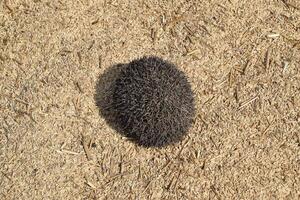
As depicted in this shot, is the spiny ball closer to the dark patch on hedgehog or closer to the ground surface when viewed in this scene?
the dark patch on hedgehog

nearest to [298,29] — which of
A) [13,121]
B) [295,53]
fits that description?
[295,53]

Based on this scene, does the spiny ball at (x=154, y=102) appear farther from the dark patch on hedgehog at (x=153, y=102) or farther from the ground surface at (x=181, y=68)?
the ground surface at (x=181, y=68)

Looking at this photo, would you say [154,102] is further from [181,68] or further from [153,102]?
[181,68]

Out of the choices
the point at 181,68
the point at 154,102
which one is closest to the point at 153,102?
the point at 154,102

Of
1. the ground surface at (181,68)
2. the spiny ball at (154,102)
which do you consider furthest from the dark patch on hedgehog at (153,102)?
the ground surface at (181,68)

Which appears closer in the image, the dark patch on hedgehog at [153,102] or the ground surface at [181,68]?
the dark patch on hedgehog at [153,102]

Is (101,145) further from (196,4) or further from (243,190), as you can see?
(196,4)
